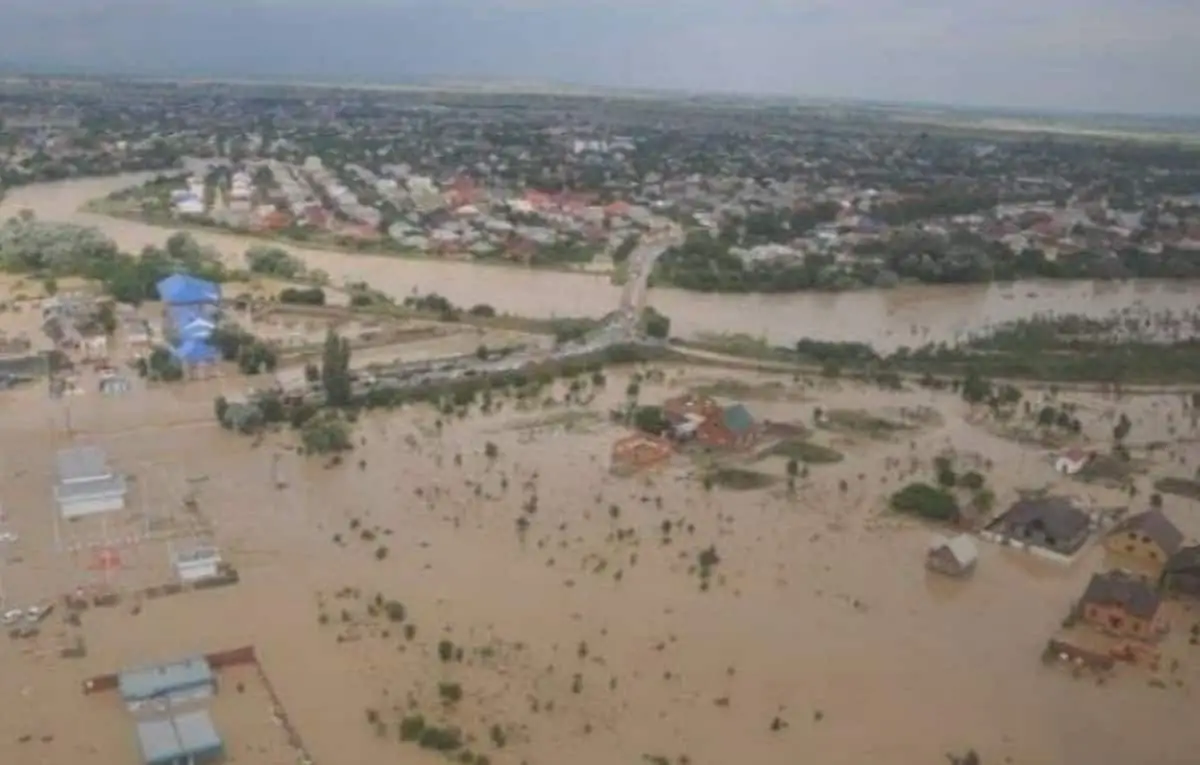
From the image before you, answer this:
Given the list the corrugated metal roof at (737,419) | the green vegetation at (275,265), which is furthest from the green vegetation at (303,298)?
the corrugated metal roof at (737,419)

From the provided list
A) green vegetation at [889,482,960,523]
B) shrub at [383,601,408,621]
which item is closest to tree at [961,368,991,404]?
green vegetation at [889,482,960,523]

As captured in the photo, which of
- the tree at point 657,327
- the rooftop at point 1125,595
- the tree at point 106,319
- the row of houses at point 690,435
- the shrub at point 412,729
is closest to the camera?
the shrub at point 412,729

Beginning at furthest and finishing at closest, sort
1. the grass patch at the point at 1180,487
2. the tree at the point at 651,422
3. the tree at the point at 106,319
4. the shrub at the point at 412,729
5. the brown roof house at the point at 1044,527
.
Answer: the tree at the point at 106,319
the tree at the point at 651,422
the grass patch at the point at 1180,487
the brown roof house at the point at 1044,527
the shrub at the point at 412,729

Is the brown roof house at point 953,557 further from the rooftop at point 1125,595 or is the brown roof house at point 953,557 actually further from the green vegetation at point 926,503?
the rooftop at point 1125,595

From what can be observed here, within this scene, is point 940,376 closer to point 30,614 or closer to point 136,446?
point 136,446

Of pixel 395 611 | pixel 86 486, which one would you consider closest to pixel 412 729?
pixel 395 611

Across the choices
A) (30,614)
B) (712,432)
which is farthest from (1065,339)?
(30,614)

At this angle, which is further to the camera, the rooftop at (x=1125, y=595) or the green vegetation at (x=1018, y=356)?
the green vegetation at (x=1018, y=356)

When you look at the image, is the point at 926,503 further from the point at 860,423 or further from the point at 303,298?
the point at 303,298

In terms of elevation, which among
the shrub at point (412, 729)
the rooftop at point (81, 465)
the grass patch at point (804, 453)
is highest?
the grass patch at point (804, 453)
